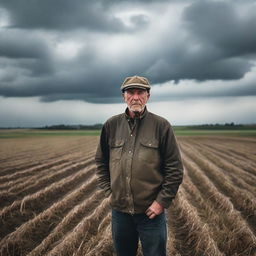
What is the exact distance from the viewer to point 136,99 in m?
3.31

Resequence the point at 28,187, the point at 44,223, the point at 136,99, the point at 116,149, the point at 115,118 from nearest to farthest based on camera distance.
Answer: the point at 136,99, the point at 116,149, the point at 115,118, the point at 44,223, the point at 28,187

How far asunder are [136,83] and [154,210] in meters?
1.46

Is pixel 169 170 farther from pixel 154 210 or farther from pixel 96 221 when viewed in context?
pixel 96 221

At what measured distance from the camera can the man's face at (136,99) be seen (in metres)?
3.31

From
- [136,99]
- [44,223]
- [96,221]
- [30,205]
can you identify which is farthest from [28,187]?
[136,99]

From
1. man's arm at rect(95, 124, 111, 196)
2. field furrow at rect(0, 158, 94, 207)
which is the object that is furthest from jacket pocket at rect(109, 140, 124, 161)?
field furrow at rect(0, 158, 94, 207)

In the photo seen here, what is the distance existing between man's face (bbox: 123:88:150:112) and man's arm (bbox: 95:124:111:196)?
21.2 inches

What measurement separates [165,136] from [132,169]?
0.54 meters

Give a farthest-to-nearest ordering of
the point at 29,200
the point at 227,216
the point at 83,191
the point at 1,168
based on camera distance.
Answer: the point at 1,168 → the point at 83,191 → the point at 29,200 → the point at 227,216

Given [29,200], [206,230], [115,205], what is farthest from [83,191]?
[115,205]

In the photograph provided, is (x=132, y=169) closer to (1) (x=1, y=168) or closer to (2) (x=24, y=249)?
(2) (x=24, y=249)

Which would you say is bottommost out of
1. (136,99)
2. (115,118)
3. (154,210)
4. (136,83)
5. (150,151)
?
(154,210)

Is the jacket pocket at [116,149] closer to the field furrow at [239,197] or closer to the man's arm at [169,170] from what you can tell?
the man's arm at [169,170]

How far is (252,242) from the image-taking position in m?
5.86
